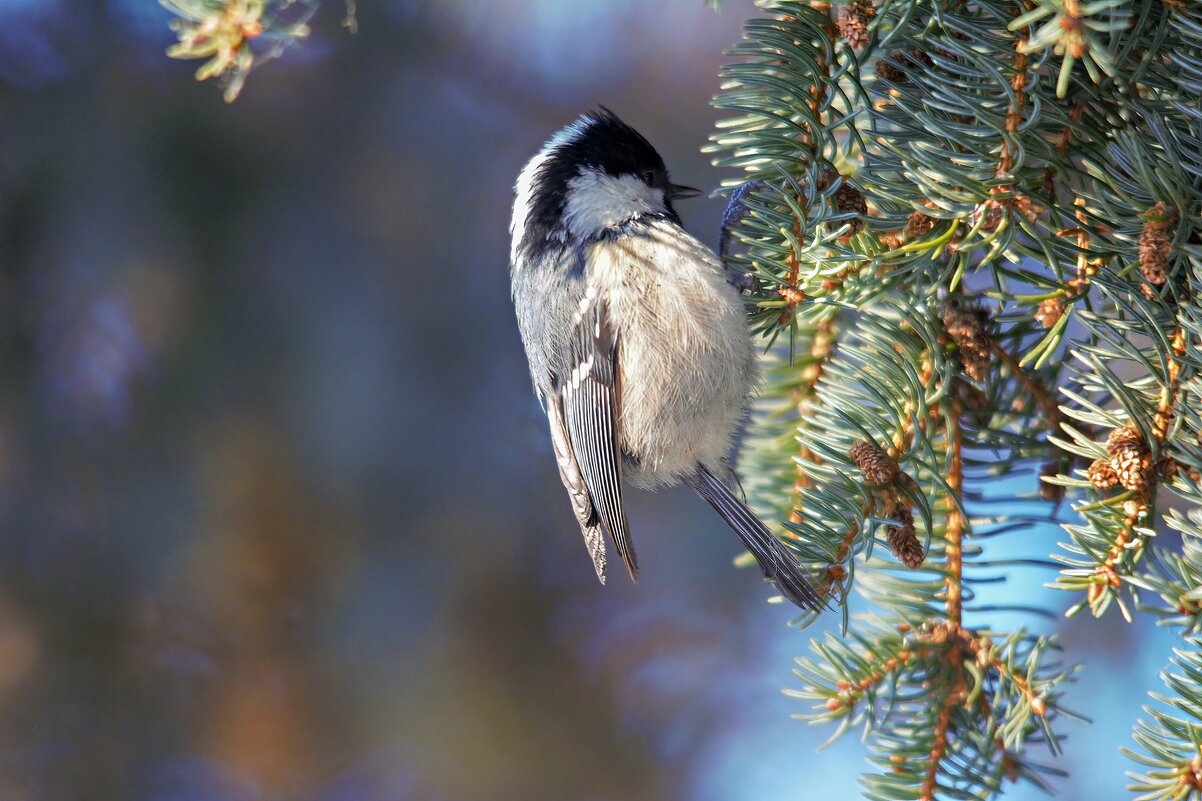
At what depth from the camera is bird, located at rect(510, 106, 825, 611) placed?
1.00 meters

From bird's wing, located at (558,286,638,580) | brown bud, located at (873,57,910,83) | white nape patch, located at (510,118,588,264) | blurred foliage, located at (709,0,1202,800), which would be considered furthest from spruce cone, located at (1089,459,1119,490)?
white nape patch, located at (510,118,588,264)

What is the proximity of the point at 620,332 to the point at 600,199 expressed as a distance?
0.16 metres

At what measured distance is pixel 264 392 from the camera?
1297 mm

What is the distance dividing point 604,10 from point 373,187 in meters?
0.41

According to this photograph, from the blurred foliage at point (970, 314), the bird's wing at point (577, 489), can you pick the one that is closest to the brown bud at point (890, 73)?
the blurred foliage at point (970, 314)

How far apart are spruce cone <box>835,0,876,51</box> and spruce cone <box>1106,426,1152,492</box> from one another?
0.28m

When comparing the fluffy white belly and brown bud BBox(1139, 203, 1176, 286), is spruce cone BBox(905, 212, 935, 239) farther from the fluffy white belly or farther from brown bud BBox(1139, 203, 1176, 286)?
the fluffy white belly

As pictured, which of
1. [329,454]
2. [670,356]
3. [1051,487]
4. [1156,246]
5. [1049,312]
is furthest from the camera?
[329,454]

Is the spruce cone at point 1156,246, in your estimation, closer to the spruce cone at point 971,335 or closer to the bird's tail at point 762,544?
the spruce cone at point 971,335

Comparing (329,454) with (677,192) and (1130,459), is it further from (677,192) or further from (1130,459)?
(1130,459)

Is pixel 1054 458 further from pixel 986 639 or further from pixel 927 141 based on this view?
pixel 927 141

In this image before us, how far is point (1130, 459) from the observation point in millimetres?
560

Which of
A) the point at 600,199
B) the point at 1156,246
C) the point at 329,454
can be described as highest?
the point at 1156,246

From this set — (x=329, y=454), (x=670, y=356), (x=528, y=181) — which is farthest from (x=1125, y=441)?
(x=329, y=454)
